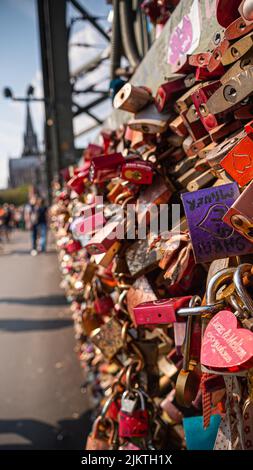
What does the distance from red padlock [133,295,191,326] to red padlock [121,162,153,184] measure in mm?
287

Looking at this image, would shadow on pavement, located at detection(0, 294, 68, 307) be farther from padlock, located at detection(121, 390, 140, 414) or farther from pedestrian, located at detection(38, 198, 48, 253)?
pedestrian, located at detection(38, 198, 48, 253)

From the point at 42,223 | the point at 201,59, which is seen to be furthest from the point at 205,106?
the point at 42,223

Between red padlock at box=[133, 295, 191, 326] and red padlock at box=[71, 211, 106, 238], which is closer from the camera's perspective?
red padlock at box=[133, 295, 191, 326]

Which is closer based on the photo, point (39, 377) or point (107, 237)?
point (107, 237)

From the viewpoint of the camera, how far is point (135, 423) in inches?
38.0

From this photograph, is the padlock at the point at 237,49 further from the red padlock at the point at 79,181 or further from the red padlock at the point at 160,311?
the red padlock at the point at 79,181

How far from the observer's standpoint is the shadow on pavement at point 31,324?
361cm

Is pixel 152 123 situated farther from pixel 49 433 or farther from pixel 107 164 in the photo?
pixel 49 433

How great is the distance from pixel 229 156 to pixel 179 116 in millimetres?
303

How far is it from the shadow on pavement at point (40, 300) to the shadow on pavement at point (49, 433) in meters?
2.46

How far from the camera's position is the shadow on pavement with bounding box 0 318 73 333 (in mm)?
3606

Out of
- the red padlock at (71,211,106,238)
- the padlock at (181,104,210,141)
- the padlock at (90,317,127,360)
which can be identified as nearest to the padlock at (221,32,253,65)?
the padlock at (181,104,210,141)

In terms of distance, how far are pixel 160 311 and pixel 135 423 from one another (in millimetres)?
432

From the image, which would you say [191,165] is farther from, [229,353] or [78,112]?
[78,112]
